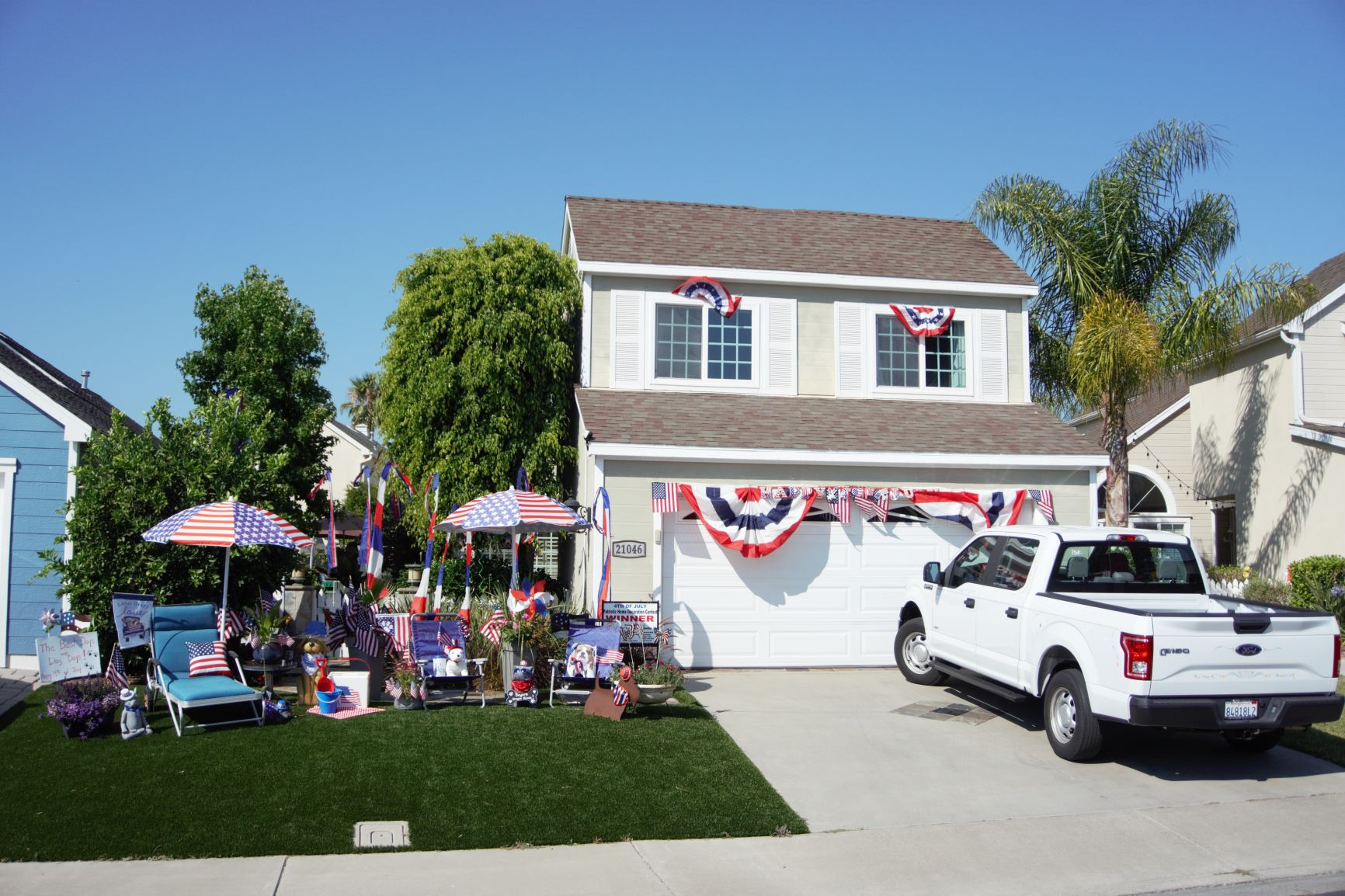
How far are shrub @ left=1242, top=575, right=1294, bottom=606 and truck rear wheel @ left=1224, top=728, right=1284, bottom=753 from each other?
7.94 m

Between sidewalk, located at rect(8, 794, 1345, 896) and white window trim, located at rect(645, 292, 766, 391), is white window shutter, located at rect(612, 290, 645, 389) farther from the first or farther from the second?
sidewalk, located at rect(8, 794, 1345, 896)

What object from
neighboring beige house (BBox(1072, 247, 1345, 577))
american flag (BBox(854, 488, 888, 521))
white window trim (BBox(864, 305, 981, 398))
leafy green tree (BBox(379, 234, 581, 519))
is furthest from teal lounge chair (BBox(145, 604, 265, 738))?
neighboring beige house (BBox(1072, 247, 1345, 577))

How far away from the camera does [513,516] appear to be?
1105 centimetres

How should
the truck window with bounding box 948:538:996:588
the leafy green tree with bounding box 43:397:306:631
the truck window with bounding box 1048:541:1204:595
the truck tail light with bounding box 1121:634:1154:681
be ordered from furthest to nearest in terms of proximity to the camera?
1. the leafy green tree with bounding box 43:397:306:631
2. the truck window with bounding box 948:538:996:588
3. the truck window with bounding box 1048:541:1204:595
4. the truck tail light with bounding box 1121:634:1154:681

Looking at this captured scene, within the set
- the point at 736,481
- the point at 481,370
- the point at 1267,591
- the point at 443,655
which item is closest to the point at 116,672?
the point at 443,655

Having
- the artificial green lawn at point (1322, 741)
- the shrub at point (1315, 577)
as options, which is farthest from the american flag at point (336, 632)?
the shrub at point (1315, 577)

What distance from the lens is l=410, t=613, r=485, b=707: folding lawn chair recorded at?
1080 cm

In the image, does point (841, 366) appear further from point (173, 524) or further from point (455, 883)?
point (455, 883)

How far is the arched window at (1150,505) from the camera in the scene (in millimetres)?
22078

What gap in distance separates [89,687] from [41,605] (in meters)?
4.02

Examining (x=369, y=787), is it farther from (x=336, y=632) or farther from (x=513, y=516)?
(x=513, y=516)

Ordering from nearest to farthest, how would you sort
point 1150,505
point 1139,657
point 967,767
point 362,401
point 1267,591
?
point 1139,657 < point 967,767 < point 1267,591 < point 1150,505 < point 362,401

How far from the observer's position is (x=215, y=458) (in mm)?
12320

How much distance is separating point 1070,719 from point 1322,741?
9.53 feet
